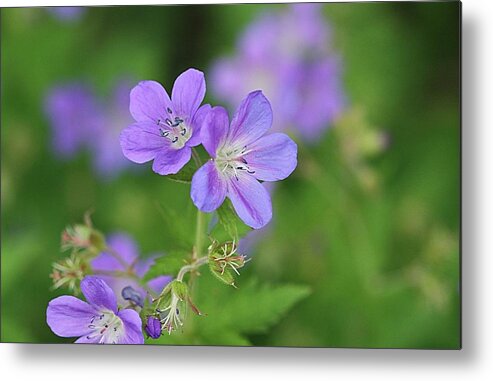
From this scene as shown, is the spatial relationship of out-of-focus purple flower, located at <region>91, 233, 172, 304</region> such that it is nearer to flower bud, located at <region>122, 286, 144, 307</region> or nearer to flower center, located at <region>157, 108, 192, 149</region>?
flower bud, located at <region>122, 286, 144, 307</region>

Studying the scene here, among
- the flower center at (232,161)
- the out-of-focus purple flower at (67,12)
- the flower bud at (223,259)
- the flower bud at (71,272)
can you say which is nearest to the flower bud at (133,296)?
the flower bud at (71,272)

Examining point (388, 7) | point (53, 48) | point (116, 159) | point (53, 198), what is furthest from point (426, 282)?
point (53, 48)

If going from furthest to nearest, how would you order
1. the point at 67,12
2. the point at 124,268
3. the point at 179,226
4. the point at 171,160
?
the point at 67,12
the point at 124,268
the point at 179,226
the point at 171,160

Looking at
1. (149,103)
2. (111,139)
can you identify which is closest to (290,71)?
(111,139)

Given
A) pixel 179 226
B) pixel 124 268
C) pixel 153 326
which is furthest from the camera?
pixel 124 268

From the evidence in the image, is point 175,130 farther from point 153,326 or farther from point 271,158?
point 153,326

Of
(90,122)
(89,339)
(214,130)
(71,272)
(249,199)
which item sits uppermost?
(90,122)

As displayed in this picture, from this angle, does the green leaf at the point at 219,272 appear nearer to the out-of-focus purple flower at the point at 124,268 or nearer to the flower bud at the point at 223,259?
the flower bud at the point at 223,259

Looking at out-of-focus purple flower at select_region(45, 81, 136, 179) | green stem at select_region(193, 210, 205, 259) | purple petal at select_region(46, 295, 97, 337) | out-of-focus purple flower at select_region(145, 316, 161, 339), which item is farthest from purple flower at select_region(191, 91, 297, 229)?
out-of-focus purple flower at select_region(45, 81, 136, 179)
